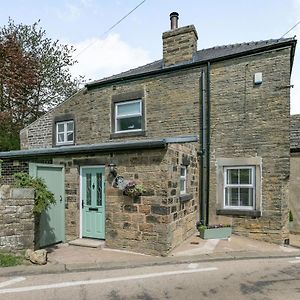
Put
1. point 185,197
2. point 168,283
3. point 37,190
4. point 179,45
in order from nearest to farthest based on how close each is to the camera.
A: point 168,283 < point 37,190 < point 185,197 < point 179,45

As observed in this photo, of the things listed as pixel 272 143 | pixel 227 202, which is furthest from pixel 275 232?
pixel 272 143

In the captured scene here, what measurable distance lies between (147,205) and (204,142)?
409 centimetres

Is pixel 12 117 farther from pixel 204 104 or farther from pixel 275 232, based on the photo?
pixel 275 232

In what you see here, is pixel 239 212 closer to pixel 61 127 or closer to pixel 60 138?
pixel 60 138

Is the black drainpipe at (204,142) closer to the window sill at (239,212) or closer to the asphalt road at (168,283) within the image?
the window sill at (239,212)

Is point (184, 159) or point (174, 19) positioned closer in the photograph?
point (184, 159)

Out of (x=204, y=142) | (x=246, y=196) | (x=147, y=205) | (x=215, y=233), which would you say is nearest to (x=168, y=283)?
(x=147, y=205)

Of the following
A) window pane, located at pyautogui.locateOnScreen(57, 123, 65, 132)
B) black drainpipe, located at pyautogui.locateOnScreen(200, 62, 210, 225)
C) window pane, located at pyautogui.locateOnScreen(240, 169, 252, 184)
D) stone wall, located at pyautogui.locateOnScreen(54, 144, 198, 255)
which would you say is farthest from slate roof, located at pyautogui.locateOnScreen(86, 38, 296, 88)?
window pane, located at pyautogui.locateOnScreen(240, 169, 252, 184)

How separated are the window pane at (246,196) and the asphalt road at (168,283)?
337 centimetres

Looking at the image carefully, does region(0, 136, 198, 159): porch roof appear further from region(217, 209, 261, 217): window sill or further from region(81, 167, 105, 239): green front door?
region(217, 209, 261, 217): window sill

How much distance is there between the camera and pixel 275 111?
1030 cm

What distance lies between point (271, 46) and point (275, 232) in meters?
6.30

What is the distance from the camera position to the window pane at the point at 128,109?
13052mm

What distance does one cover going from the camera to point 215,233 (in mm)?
10156
